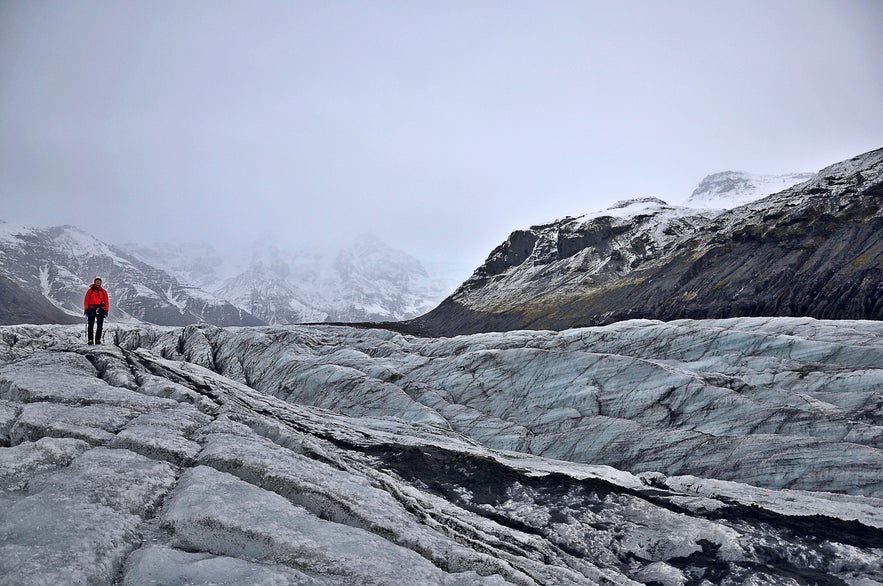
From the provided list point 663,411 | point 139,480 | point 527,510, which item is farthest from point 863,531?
point 139,480

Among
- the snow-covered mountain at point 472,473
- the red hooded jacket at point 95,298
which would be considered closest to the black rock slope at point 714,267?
the snow-covered mountain at point 472,473

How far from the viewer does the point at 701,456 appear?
24.0 metres

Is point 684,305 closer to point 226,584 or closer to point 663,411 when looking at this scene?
point 663,411

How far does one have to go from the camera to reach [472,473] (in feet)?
64.0

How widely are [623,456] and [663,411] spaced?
4685mm

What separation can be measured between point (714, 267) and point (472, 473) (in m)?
107

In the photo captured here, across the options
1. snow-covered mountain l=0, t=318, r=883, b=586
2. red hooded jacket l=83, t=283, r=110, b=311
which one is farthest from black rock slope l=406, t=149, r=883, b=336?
red hooded jacket l=83, t=283, r=110, b=311

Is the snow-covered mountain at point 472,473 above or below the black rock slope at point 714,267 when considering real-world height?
below

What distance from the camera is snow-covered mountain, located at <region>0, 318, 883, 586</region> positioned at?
9.21 metres

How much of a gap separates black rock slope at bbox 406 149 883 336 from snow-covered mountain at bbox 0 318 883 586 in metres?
57.5

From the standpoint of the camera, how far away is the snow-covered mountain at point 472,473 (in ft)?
30.2

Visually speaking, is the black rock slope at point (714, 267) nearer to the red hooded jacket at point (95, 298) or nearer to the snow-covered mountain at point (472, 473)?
the snow-covered mountain at point (472, 473)

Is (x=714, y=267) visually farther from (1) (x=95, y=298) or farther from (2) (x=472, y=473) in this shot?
(1) (x=95, y=298)

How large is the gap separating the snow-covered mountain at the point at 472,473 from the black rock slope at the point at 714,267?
5747 cm
